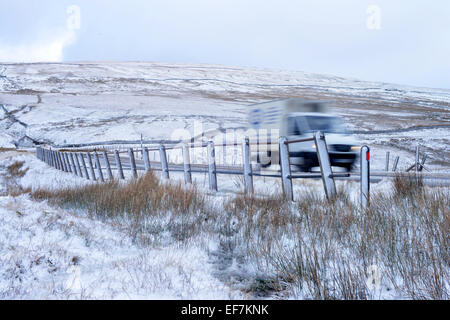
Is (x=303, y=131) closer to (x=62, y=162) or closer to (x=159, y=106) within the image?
(x=62, y=162)

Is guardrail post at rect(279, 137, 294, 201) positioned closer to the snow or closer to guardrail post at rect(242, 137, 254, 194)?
guardrail post at rect(242, 137, 254, 194)

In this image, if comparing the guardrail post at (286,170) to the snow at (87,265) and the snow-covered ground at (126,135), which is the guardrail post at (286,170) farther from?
the snow at (87,265)

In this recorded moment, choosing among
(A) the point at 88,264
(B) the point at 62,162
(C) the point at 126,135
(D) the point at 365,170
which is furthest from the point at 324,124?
(C) the point at 126,135

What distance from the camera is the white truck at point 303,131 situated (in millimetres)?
11984

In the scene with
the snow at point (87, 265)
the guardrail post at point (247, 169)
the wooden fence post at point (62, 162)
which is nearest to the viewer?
the snow at point (87, 265)

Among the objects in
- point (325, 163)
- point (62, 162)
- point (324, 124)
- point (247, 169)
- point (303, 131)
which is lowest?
point (62, 162)

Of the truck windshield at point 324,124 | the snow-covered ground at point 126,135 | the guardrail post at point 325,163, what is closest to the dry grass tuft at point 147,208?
the snow-covered ground at point 126,135

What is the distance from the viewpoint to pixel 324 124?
514 inches

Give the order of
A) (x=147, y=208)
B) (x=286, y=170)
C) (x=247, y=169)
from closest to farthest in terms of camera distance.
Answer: (x=147, y=208) → (x=286, y=170) → (x=247, y=169)

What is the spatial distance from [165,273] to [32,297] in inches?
39.3

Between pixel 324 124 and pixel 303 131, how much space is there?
31.9 inches

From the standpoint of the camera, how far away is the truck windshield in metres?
12.9
